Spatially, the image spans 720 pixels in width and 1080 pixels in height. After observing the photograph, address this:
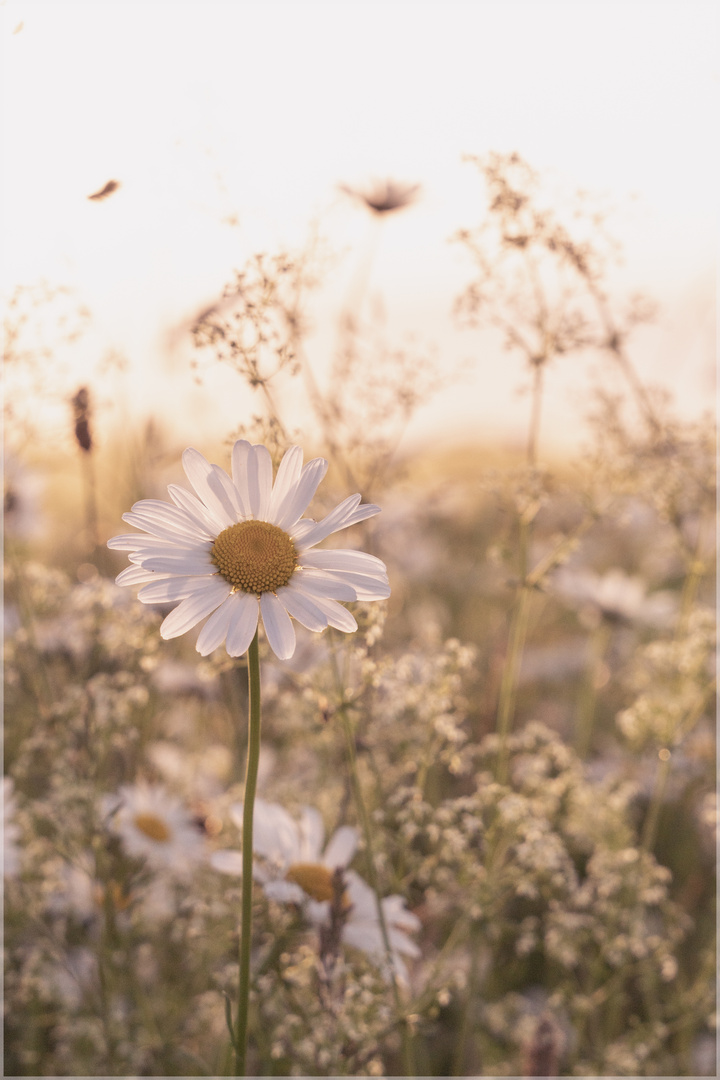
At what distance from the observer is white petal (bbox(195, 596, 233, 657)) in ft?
2.63

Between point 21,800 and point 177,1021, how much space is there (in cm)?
62

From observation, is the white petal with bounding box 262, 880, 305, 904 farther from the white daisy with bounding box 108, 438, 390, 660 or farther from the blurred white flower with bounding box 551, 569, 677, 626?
the blurred white flower with bounding box 551, 569, 677, 626

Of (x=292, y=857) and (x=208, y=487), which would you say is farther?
(x=292, y=857)

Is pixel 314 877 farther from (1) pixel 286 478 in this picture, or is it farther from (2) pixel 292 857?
(1) pixel 286 478

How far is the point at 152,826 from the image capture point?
1.68 metres

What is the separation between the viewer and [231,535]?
35.7 inches

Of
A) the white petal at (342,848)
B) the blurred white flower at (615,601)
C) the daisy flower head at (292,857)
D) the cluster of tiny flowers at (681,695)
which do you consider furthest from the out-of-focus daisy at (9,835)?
the blurred white flower at (615,601)

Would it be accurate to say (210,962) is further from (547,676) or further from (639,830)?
(547,676)

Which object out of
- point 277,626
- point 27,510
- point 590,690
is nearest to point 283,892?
point 277,626

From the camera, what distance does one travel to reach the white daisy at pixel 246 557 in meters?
0.83

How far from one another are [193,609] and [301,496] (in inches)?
7.3

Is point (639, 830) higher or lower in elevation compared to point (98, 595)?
lower

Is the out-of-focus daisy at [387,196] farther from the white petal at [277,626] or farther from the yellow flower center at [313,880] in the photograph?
the yellow flower center at [313,880]

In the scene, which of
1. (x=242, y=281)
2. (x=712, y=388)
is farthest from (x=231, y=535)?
(x=712, y=388)
